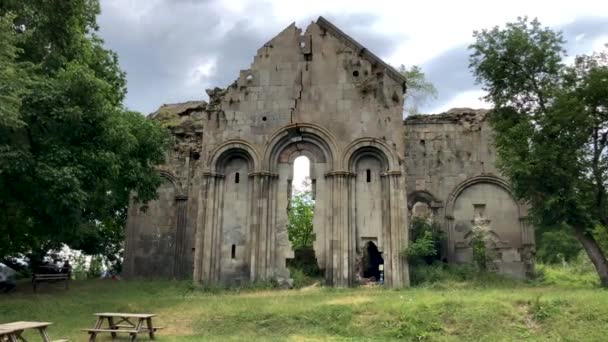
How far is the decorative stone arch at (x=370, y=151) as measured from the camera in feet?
57.5

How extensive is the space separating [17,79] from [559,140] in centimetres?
1424

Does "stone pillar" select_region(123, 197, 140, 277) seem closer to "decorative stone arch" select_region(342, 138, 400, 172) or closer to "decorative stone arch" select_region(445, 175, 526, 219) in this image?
"decorative stone arch" select_region(342, 138, 400, 172)

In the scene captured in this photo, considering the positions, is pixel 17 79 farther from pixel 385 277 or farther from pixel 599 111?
pixel 599 111

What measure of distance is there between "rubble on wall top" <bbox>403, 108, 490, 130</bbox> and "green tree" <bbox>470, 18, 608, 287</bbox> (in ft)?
15.5

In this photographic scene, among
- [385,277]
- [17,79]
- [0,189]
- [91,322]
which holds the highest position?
[17,79]

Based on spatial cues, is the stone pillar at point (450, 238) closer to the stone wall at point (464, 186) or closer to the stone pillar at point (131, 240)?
the stone wall at point (464, 186)

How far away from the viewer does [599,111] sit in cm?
1495

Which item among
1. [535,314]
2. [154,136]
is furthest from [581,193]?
[154,136]

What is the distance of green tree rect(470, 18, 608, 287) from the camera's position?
14891 mm

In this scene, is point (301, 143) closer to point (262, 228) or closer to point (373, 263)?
point (262, 228)

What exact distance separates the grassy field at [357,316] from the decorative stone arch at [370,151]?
479 centimetres

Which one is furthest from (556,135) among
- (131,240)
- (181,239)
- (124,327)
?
(131,240)

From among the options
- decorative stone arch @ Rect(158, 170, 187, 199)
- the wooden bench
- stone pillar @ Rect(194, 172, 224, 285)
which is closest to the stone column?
stone pillar @ Rect(194, 172, 224, 285)

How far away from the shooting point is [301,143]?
720 inches
